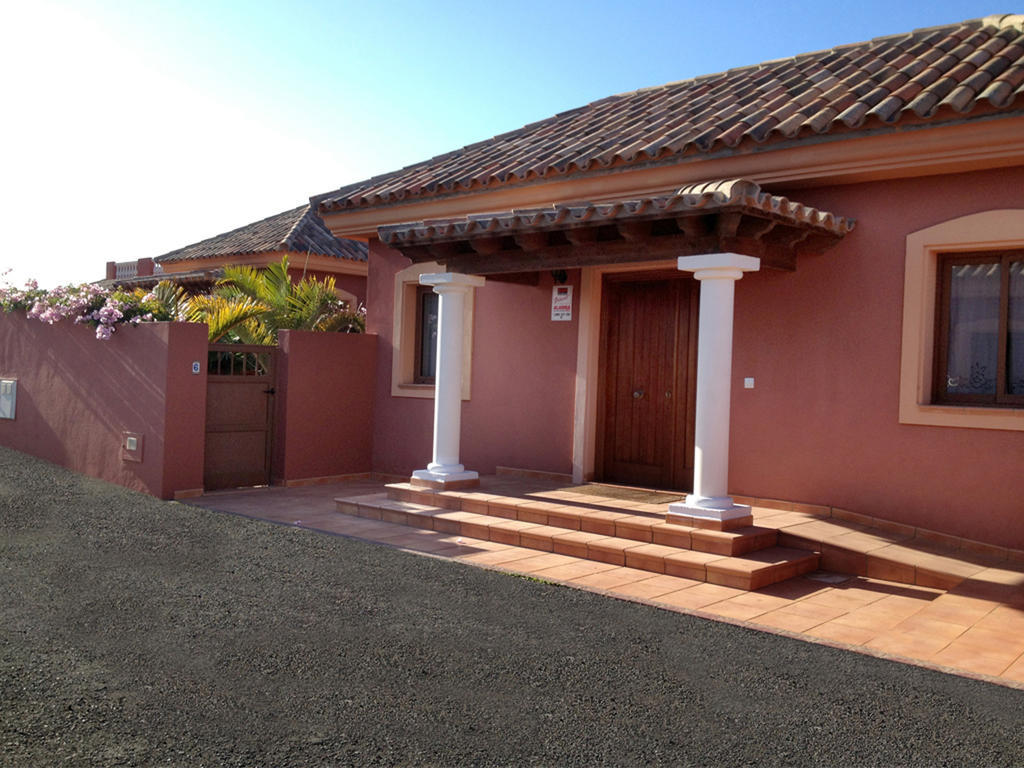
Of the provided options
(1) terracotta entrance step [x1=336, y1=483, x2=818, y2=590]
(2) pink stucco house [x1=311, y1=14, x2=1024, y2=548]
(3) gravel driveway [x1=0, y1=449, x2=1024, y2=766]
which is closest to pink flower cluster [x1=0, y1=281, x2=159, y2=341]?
(2) pink stucco house [x1=311, y1=14, x2=1024, y2=548]

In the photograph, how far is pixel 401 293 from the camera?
1272 centimetres

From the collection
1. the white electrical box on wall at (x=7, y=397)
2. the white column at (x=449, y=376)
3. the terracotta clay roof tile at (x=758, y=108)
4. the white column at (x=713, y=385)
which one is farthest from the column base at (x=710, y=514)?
the white electrical box on wall at (x=7, y=397)

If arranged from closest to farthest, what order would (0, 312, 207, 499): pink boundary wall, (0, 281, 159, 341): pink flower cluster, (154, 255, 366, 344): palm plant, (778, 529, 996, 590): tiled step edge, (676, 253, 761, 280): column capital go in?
(778, 529, 996, 590): tiled step edge < (676, 253, 761, 280): column capital < (0, 312, 207, 499): pink boundary wall < (0, 281, 159, 341): pink flower cluster < (154, 255, 366, 344): palm plant

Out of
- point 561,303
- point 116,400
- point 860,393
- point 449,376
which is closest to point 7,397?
point 116,400

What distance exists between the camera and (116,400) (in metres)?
11.1

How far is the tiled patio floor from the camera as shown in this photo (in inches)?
208

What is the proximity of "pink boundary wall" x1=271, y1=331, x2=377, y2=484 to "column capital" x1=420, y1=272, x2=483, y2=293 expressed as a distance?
2.66 metres

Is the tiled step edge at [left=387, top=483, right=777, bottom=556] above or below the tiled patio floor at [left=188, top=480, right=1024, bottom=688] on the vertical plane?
above

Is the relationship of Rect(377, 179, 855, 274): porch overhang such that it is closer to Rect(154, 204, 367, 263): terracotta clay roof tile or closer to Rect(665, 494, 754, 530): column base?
Rect(665, 494, 754, 530): column base

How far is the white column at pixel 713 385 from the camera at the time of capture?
25.3 feet

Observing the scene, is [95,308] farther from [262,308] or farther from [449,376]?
[449,376]

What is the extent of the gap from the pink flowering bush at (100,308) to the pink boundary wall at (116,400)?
0.60 ft

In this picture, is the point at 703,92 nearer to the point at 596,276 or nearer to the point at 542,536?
the point at 596,276

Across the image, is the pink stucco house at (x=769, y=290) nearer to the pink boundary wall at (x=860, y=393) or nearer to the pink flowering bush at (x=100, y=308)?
the pink boundary wall at (x=860, y=393)
